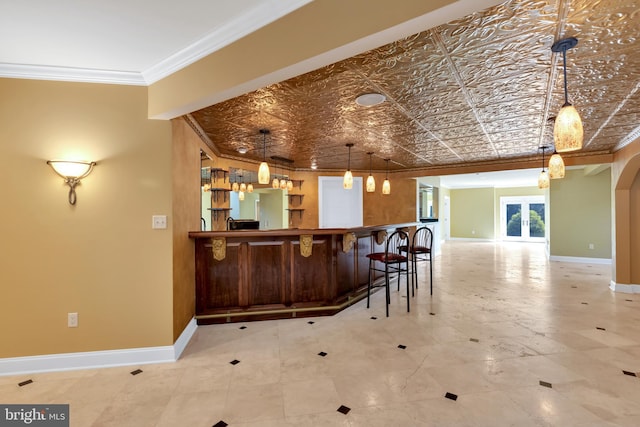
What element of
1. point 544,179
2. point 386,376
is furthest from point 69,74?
point 544,179

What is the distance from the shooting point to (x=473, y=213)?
12023 millimetres

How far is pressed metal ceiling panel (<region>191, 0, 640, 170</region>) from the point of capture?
1652 mm

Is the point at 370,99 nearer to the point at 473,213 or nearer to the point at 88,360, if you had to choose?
the point at 88,360

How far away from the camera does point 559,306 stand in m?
3.85

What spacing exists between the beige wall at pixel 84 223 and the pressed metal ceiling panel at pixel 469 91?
2.83 feet

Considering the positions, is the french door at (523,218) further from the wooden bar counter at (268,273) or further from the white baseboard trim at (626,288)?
the wooden bar counter at (268,273)

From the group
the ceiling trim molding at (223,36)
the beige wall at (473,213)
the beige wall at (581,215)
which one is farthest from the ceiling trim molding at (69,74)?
the beige wall at (473,213)

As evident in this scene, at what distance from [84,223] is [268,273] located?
1921 mm

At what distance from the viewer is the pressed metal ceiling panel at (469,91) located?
5.42ft

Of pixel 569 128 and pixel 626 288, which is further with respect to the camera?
pixel 626 288

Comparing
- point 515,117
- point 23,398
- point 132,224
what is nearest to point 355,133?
point 515,117

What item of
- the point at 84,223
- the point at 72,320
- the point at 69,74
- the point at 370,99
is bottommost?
the point at 72,320

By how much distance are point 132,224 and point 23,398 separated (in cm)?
145

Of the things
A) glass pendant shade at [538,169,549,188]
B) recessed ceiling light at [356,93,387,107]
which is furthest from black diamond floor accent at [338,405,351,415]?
glass pendant shade at [538,169,549,188]
